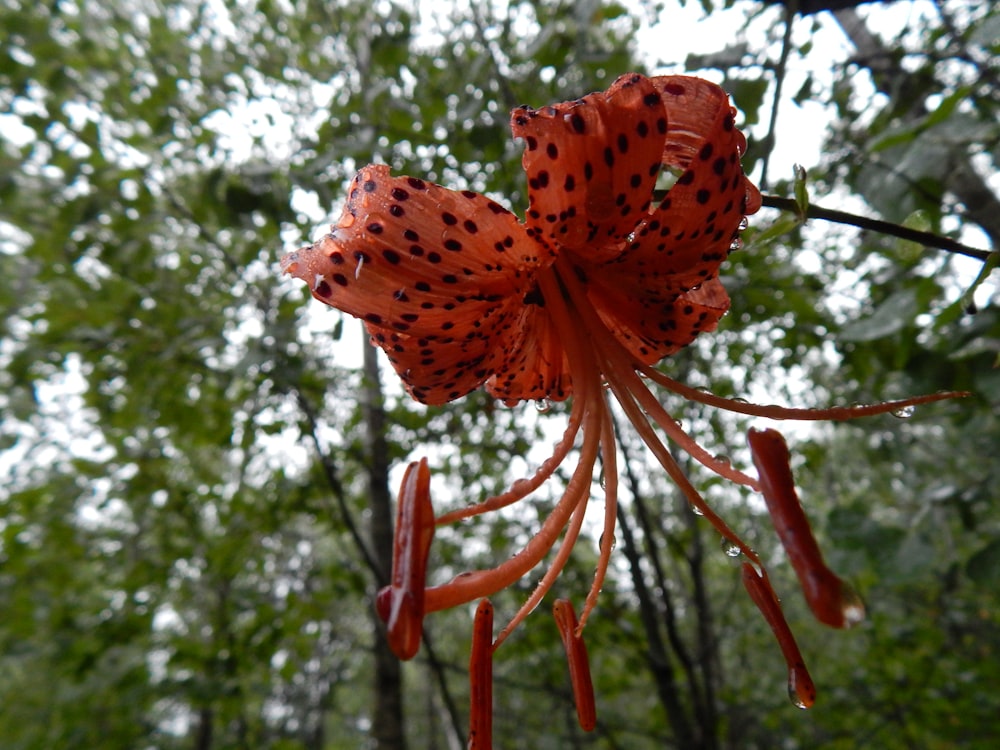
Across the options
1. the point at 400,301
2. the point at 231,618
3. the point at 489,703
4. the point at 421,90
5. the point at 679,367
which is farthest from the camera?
the point at 231,618

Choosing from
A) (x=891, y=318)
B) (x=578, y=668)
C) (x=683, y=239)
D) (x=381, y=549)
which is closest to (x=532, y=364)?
(x=683, y=239)

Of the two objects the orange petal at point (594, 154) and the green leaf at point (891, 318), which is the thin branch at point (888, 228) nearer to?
the orange petal at point (594, 154)

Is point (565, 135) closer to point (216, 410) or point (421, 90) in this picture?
point (421, 90)

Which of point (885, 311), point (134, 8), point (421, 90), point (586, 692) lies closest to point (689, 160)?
point (586, 692)

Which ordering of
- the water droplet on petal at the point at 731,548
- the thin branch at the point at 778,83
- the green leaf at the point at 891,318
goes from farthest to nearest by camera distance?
the green leaf at the point at 891,318 < the thin branch at the point at 778,83 < the water droplet on petal at the point at 731,548

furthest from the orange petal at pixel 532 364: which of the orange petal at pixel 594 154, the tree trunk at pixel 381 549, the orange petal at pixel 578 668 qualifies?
the tree trunk at pixel 381 549

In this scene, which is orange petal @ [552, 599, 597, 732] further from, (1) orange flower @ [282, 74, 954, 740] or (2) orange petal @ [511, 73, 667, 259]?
(2) orange petal @ [511, 73, 667, 259]

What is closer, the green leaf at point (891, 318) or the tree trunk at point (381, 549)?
the green leaf at point (891, 318)
